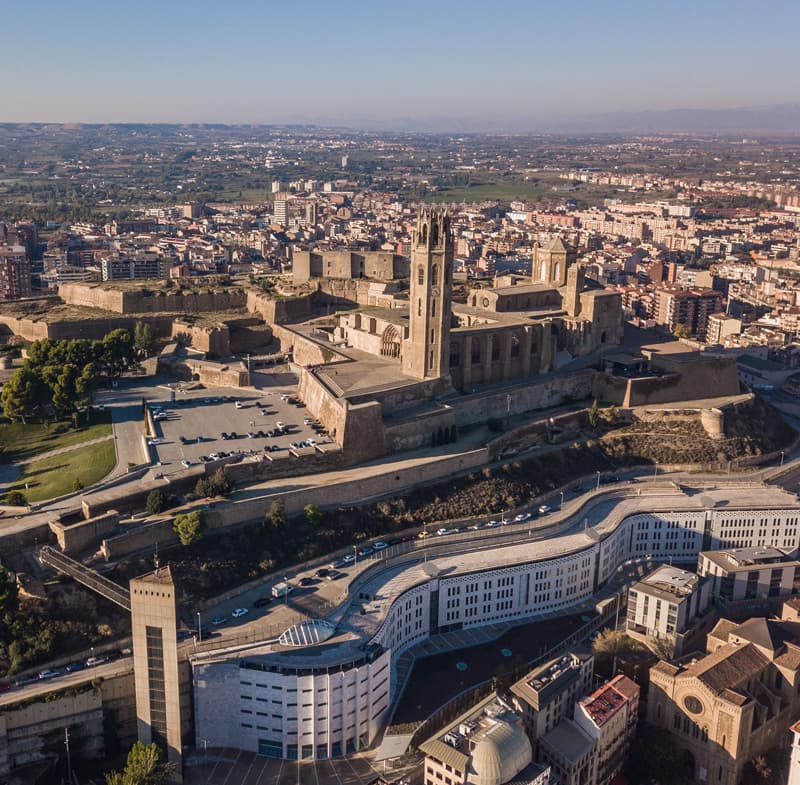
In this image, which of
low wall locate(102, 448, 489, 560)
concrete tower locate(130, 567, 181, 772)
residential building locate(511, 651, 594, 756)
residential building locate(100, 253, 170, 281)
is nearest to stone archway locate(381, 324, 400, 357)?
low wall locate(102, 448, 489, 560)

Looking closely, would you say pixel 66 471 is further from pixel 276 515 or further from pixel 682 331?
pixel 682 331

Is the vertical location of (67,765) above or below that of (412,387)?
below

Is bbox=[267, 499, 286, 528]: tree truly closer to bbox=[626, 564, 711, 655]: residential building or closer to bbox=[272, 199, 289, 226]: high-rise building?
bbox=[626, 564, 711, 655]: residential building

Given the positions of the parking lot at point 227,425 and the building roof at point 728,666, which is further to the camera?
the parking lot at point 227,425

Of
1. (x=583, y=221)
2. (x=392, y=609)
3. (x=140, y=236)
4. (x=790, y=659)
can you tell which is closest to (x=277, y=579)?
(x=392, y=609)

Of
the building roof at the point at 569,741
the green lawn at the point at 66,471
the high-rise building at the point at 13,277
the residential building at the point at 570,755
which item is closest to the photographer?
the residential building at the point at 570,755

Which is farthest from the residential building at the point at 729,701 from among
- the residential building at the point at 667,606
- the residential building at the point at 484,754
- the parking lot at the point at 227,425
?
the parking lot at the point at 227,425

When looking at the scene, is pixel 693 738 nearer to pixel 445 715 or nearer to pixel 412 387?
pixel 445 715

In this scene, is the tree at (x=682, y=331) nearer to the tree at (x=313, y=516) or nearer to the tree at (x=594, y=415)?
the tree at (x=594, y=415)
